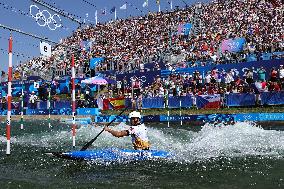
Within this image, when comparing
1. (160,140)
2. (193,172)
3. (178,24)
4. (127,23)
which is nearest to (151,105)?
(160,140)

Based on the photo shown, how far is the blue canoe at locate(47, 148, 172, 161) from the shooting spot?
464 inches

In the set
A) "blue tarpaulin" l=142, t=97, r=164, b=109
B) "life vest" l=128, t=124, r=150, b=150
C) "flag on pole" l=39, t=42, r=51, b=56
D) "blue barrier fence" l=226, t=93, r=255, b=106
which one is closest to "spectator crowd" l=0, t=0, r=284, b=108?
"blue barrier fence" l=226, t=93, r=255, b=106

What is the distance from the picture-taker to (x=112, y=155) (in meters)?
12.0

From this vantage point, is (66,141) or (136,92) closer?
(66,141)

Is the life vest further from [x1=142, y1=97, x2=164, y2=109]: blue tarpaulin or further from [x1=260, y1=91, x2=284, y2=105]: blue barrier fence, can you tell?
[x1=142, y1=97, x2=164, y2=109]: blue tarpaulin

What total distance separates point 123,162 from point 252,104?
15895mm

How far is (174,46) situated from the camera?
4175 centimetres

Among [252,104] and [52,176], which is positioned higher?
[252,104]

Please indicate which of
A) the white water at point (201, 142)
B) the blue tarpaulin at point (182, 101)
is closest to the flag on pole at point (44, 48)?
the white water at point (201, 142)

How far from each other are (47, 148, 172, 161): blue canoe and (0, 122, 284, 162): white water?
2.16ft

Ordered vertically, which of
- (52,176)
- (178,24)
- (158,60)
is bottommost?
(52,176)

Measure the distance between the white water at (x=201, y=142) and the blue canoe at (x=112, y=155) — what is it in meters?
0.66

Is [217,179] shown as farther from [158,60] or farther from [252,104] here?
[158,60]

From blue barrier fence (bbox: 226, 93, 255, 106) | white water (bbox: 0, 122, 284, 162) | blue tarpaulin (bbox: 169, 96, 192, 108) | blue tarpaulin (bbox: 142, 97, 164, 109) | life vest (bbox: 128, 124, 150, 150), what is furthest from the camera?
blue tarpaulin (bbox: 142, 97, 164, 109)
